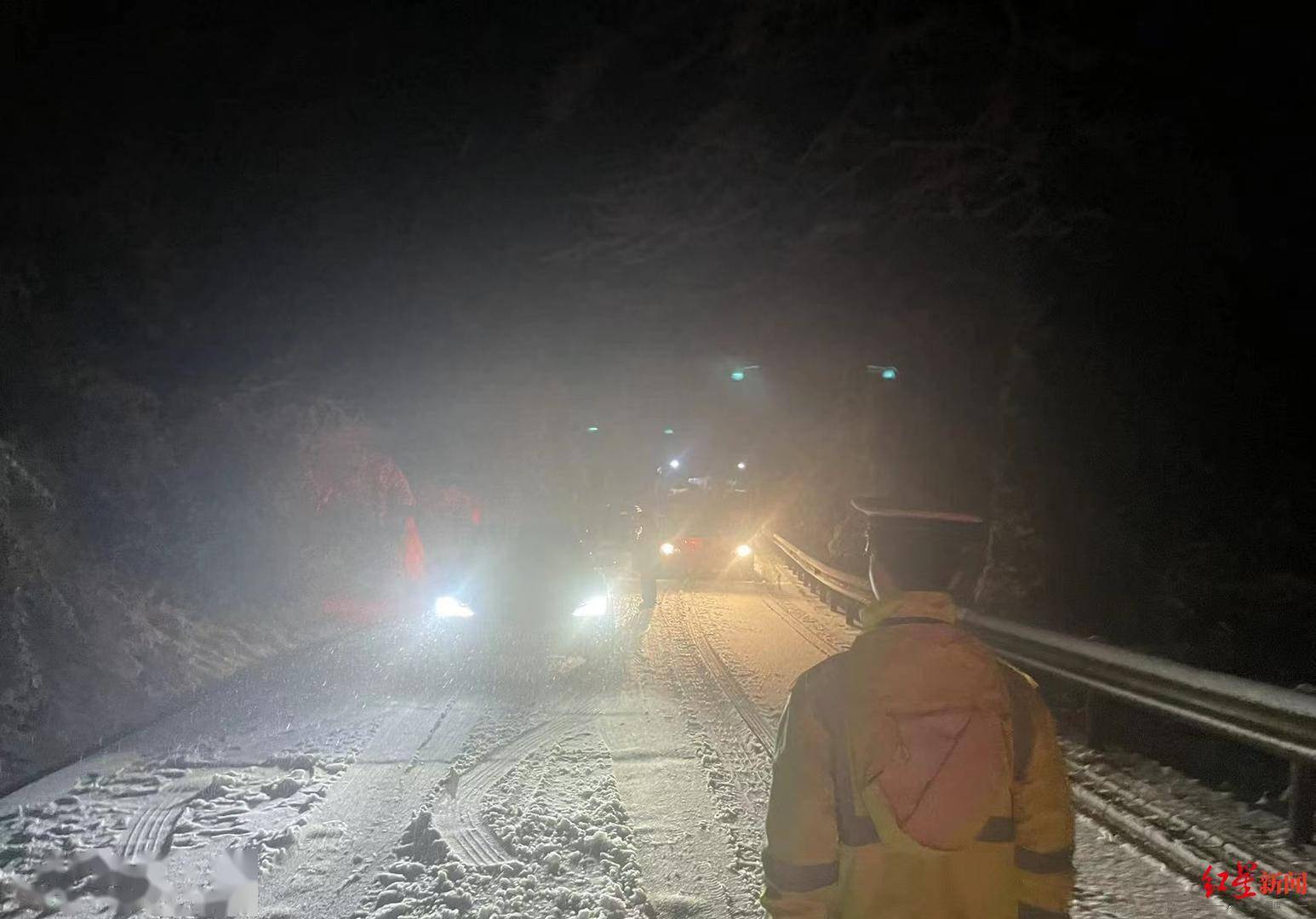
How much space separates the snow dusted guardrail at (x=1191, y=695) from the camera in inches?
234

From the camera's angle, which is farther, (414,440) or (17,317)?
(414,440)

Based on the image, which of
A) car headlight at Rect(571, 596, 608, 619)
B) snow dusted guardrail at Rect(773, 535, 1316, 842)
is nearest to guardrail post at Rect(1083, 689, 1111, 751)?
snow dusted guardrail at Rect(773, 535, 1316, 842)

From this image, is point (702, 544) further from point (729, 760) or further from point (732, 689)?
point (729, 760)

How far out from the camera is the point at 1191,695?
7008 mm

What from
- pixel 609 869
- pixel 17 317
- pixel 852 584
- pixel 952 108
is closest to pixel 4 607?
pixel 17 317

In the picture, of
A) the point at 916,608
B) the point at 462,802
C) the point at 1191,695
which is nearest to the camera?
the point at 916,608

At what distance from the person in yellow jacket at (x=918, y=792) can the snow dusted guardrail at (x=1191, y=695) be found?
4559 millimetres

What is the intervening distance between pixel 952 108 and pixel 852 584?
9.82 metres

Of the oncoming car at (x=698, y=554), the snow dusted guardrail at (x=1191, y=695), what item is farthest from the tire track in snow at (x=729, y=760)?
the oncoming car at (x=698, y=554)

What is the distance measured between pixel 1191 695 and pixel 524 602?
9.10 meters

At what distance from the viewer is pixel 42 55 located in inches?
385

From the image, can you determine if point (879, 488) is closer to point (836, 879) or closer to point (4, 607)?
point (4, 607)

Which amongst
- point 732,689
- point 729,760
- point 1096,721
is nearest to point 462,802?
point 729,760

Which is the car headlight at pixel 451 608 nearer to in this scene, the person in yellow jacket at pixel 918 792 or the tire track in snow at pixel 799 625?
the tire track in snow at pixel 799 625
